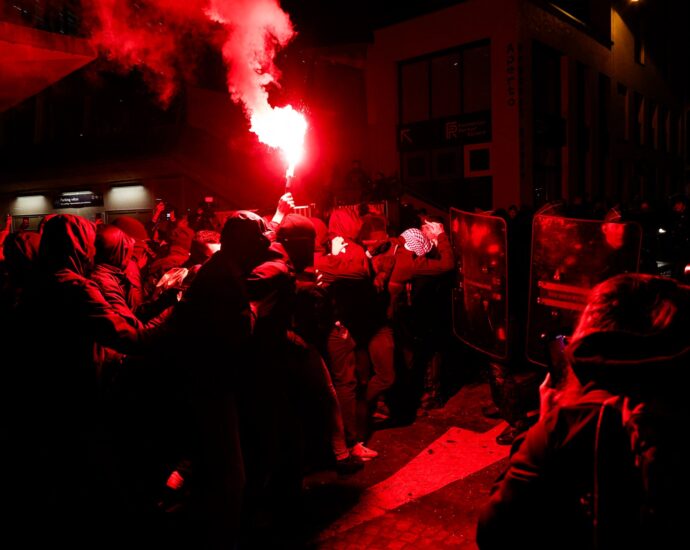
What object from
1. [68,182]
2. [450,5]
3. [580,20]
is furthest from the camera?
[68,182]

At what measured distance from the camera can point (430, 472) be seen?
199 inches

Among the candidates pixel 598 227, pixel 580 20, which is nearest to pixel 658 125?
pixel 580 20

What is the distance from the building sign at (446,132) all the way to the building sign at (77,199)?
13522mm

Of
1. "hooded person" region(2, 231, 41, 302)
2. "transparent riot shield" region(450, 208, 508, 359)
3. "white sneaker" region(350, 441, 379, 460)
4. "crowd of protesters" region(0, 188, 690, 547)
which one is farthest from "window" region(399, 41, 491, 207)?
"hooded person" region(2, 231, 41, 302)

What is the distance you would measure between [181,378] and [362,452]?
2.37 meters

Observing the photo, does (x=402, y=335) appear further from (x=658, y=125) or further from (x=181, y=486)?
(x=658, y=125)

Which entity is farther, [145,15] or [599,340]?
[145,15]

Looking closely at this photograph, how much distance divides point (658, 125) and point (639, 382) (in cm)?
3381

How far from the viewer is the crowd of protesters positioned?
3.35m

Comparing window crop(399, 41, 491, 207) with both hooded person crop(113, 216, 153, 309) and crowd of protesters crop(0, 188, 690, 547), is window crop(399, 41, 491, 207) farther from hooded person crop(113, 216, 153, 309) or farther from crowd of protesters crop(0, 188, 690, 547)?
crowd of protesters crop(0, 188, 690, 547)

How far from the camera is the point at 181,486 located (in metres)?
4.66

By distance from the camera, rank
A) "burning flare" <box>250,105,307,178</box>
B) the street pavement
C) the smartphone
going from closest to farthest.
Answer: the smartphone < the street pavement < "burning flare" <box>250,105,307,178</box>

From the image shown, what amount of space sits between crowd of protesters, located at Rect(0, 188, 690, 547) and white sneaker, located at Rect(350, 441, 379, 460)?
0.04 feet

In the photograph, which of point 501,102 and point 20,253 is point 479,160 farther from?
point 20,253
